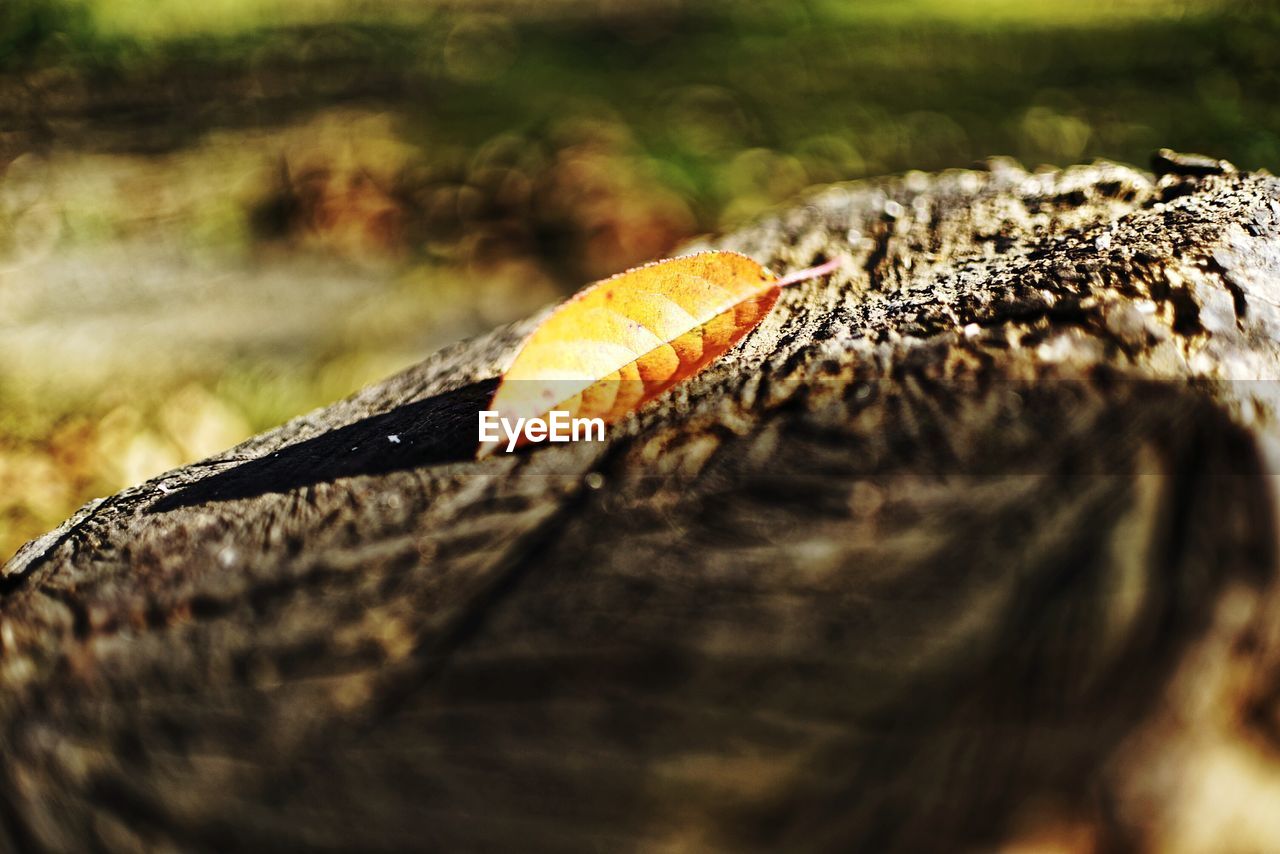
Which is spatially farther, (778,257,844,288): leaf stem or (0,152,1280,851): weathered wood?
(778,257,844,288): leaf stem

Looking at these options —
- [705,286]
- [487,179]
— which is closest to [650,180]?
[487,179]

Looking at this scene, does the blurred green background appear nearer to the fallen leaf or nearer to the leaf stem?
the leaf stem

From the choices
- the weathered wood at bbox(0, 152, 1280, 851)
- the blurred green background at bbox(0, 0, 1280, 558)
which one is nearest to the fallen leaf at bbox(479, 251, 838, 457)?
the weathered wood at bbox(0, 152, 1280, 851)

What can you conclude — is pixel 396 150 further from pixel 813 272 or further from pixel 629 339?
pixel 629 339

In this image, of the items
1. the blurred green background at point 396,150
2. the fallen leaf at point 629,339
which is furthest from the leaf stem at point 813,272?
the blurred green background at point 396,150

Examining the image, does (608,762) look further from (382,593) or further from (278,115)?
(278,115)

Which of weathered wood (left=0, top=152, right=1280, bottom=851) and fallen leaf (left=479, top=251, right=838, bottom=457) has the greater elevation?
fallen leaf (left=479, top=251, right=838, bottom=457)

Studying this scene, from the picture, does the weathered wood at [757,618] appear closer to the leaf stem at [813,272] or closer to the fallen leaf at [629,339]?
the fallen leaf at [629,339]
